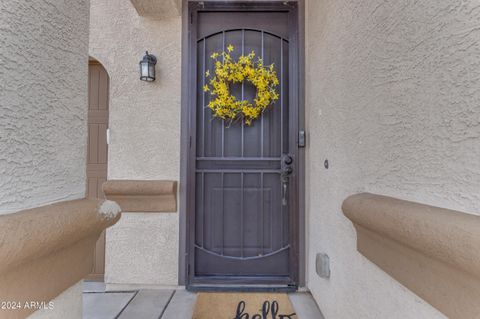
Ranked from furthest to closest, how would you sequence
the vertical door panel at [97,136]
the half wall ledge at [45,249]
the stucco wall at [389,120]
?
the vertical door panel at [97,136], the stucco wall at [389,120], the half wall ledge at [45,249]

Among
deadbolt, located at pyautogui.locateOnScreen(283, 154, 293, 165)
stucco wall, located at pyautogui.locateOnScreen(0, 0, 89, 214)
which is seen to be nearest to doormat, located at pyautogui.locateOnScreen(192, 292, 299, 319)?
deadbolt, located at pyautogui.locateOnScreen(283, 154, 293, 165)

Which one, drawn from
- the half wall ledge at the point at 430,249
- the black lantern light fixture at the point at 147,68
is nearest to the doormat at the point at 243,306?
the half wall ledge at the point at 430,249

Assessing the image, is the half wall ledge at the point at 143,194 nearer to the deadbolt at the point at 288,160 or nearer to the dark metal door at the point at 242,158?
the dark metal door at the point at 242,158

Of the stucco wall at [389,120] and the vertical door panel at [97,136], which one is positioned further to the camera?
the vertical door panel at [97,136]

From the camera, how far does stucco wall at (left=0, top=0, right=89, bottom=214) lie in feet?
2.09

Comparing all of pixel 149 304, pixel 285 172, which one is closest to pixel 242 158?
pixel 285 172

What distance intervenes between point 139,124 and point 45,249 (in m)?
1.88

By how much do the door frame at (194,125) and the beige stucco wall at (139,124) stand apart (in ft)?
0.21

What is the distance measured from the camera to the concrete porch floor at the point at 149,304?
6.57 feet

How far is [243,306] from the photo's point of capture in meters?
2.18

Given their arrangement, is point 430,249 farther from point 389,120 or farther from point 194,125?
point 194,125

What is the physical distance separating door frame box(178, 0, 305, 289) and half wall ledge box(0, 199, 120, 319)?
4.79 ft

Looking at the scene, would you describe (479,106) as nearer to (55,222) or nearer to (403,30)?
(403,30)

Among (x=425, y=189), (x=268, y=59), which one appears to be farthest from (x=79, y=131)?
(x=268, y=59)
